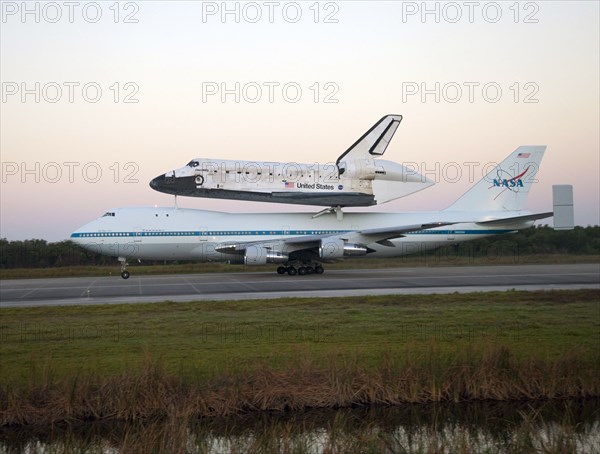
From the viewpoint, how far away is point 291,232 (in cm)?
3878

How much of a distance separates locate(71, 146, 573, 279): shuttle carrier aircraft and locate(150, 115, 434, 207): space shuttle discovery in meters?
1.79

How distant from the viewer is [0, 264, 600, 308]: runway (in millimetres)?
25531

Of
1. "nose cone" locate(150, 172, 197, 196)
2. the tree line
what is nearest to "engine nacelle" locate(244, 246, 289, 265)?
"nose cone" locate(150, 172, 197, 196)

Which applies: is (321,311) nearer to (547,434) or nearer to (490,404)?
(490,404)

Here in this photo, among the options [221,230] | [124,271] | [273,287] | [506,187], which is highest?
[506,187]

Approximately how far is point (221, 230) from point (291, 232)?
4.05 metres

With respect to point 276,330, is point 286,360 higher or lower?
lower

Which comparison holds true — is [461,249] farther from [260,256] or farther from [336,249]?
[260,256]

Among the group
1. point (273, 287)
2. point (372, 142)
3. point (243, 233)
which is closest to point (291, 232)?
point (243, 233)

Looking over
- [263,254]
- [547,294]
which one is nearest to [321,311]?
[547,294]

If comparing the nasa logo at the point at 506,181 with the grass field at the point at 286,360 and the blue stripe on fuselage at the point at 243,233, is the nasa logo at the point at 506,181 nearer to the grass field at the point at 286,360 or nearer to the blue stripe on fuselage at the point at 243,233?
the blue stripe on fuselage at the point at 243,233

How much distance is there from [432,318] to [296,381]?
701 cm

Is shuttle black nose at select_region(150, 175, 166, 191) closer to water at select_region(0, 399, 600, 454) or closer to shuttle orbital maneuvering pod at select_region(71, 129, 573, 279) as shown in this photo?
shuttle orbital maneuvering pod at select_region(71, 129, 573, 279)

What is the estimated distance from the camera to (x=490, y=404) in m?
12.8
